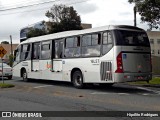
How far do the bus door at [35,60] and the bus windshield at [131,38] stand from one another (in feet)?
23.9

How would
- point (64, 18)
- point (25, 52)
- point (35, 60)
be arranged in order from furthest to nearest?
1. point (64, 18)
2. point (25, 52)
3. point (35, 60)

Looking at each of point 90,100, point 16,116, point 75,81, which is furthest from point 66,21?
point 16,116

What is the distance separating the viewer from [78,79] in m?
17.8

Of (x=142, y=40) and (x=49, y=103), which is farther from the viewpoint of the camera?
(x=142, y=40)

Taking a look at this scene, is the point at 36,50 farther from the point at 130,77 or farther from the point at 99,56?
the point at 130,77

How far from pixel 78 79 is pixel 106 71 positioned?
8.50 feet

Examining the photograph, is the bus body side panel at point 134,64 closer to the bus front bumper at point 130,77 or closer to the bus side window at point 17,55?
the bus front bumper at point 130,77

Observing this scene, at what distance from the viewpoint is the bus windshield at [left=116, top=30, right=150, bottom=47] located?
1539 centimetres

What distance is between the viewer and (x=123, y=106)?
440 inches

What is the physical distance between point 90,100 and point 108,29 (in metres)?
4.16

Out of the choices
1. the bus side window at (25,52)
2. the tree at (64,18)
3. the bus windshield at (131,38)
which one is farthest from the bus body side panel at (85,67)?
Result: the tree at (64,18)

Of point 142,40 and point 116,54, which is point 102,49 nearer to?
point 116,54

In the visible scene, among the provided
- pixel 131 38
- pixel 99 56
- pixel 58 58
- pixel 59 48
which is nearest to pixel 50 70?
pixel 58 58

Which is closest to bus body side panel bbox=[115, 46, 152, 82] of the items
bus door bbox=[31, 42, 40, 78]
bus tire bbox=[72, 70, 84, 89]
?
bus tire bbox=[72, 70, 84, 89]
